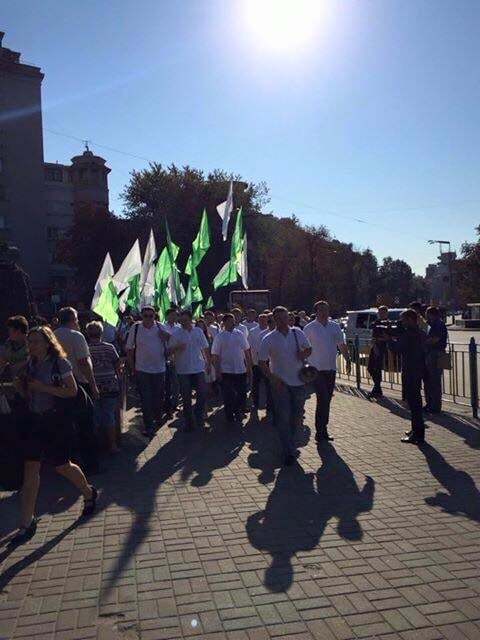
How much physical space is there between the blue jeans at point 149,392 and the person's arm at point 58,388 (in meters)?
3.82

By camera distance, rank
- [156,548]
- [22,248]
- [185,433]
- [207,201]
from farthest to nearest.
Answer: [22,248] → [207,201] → [185,433] → [156,548]

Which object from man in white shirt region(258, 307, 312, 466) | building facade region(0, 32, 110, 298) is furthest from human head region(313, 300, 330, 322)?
building facade region(0, 32, 110, 298)

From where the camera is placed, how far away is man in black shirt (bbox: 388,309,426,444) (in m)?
7.73

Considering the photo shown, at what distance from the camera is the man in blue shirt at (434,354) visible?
9.71m

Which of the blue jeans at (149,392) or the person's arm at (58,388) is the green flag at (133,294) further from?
the person's arm at (58,388)

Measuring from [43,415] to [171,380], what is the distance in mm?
6510

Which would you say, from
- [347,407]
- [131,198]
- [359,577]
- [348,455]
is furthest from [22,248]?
[359,577]

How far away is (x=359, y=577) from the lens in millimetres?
4066

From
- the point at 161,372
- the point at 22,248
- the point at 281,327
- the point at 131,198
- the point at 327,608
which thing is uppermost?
the point at 131,198

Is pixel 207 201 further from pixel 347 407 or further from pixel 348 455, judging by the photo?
pixel 348 455

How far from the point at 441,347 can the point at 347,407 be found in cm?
201

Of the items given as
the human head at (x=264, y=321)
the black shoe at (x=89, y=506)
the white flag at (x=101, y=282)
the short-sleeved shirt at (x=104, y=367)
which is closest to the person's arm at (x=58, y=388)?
the black shoe at (x=89, y=506)

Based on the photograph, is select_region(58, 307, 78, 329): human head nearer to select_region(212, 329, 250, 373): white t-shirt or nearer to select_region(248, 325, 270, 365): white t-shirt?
select_region(212, 329, 250, 373): white t-shirt

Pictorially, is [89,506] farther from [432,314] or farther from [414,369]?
[432,314]
